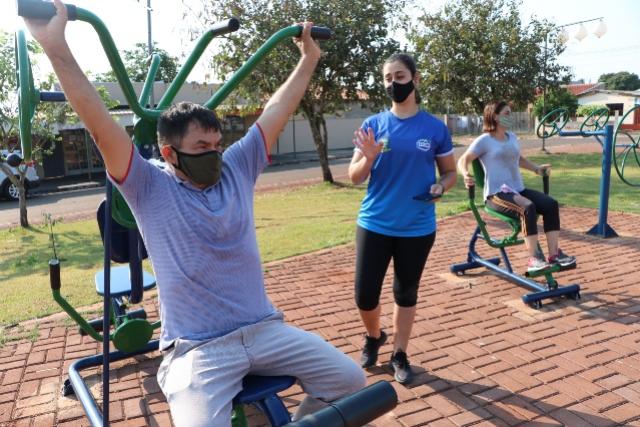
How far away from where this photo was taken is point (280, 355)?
1.99 meters

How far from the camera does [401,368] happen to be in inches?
128

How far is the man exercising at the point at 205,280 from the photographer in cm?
185

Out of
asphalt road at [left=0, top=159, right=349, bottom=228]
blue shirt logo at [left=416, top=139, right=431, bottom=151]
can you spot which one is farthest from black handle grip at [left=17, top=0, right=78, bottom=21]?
asphalt road at [left=0, top=159, right=349, bottom=228]

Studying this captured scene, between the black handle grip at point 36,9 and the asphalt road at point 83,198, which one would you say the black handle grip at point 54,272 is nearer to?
the black handle grip at point 36,9

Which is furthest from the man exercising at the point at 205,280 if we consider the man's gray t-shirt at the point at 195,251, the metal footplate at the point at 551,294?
the metal footplate at the point at 551,294

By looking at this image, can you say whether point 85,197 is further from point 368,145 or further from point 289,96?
point 289,96

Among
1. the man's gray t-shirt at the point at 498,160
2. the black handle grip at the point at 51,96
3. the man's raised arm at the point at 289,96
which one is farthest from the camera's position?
the man's gray t-shirt at the point at 498,160

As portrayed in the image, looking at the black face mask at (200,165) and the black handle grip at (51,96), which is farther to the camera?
the black handle grip at (51,96)

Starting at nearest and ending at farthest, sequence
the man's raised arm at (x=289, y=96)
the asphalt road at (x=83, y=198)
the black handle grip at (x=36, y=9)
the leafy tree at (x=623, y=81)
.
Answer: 1. the black handle grip at (x=36, y=9)
2. the man's raised arm at (x=289, y=96)
3. the asphalt road at (x=83, y=198)
4. the leafy tree at (x=623, y=81)

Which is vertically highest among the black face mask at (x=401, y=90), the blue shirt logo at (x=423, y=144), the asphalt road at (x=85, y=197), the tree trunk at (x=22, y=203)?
the black face mask at (x=401, y=90)

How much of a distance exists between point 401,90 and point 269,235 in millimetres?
4975


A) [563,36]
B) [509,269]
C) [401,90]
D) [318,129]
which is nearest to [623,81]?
[563,36]

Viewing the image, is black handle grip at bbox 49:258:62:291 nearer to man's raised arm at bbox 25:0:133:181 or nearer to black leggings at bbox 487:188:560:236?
man's raised arm at bbox 25:0:133:181

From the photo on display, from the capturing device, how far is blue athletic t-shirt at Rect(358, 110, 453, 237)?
9.98 feet
